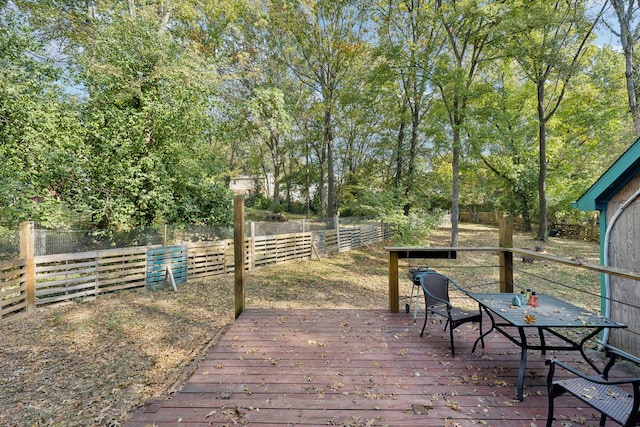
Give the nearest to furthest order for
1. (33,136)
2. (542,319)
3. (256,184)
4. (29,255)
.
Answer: (542,319) < (29,255) < (33,136) < (256,184)

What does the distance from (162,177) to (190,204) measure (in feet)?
3.06

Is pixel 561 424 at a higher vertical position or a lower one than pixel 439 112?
lower

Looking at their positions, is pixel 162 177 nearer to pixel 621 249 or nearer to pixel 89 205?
pixel 89 205

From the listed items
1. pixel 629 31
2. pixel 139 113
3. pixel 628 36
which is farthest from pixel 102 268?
pixel 629 31

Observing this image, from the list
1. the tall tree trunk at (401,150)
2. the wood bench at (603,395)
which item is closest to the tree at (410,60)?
the tall tree trunk at (401,150)

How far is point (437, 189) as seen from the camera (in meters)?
13.2

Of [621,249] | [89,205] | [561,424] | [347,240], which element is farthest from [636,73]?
[89,205]

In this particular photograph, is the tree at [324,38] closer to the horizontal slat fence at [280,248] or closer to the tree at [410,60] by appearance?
the tree at [410,60]

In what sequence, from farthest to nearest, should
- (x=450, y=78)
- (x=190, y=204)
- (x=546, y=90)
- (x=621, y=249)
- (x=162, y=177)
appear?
1. (x=546, y=90)
2. (x=450, y=78)
3. (x=190, y=204)
4. (x=162, y=177)
5. (x=621, y=249)

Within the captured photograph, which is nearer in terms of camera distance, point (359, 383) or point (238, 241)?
point (359, 383)

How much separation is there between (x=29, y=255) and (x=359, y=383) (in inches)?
227

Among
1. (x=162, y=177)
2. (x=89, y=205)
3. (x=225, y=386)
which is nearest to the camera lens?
(x=225, y=386)

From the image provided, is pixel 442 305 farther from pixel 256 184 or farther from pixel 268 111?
pixel 256 184

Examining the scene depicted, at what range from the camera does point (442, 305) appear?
144 inches
